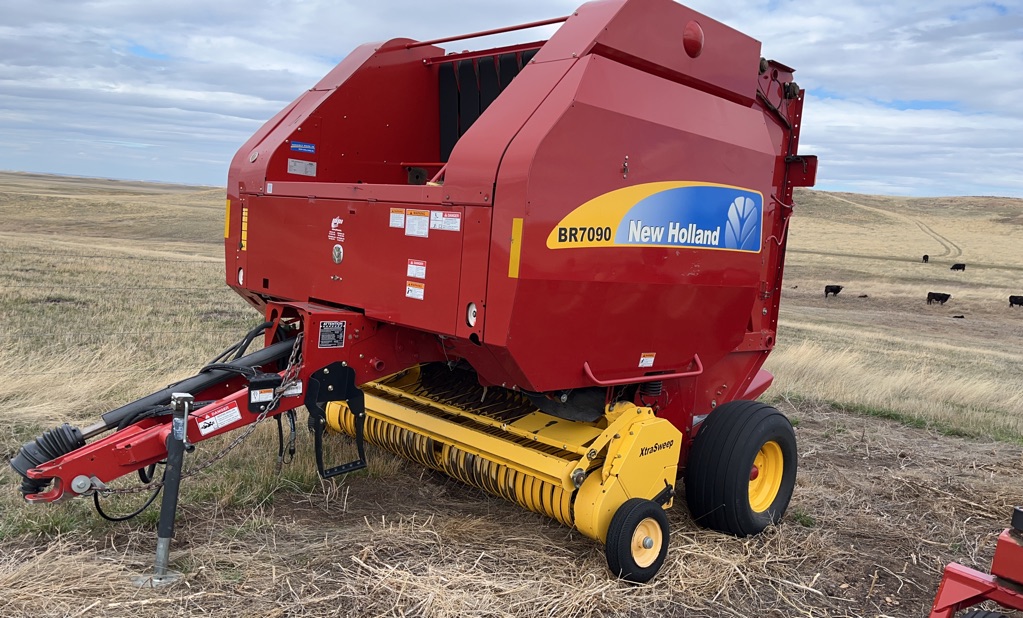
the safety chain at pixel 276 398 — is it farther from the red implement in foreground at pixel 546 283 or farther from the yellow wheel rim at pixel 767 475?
the yellow wheel rim at pixel 767 475

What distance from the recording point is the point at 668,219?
390cm

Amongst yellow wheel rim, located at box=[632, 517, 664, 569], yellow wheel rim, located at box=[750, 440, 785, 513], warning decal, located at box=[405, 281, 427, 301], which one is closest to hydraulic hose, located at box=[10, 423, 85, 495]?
warning decal, located at box=[405, 281, 427, 301]

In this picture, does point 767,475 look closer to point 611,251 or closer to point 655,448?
point 655,448

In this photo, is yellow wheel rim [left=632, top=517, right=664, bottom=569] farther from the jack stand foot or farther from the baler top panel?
the jack stand foot

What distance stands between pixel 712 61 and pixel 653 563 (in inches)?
103

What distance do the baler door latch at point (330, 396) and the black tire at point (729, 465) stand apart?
185cm

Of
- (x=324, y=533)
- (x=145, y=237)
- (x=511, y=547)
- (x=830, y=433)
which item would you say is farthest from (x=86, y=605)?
(x=145, y=237)

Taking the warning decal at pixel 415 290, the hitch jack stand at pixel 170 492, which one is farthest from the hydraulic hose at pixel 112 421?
the warning decal at pixel 415 290

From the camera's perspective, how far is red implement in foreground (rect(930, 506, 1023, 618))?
271 cm

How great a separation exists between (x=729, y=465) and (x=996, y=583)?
1668 mm

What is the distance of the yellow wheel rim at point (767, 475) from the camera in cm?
476

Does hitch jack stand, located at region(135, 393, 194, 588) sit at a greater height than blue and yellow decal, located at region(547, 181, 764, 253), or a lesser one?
lesser

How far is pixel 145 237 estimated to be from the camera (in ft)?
124

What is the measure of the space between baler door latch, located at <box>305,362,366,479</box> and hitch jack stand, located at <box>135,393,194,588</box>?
603 millimetres
